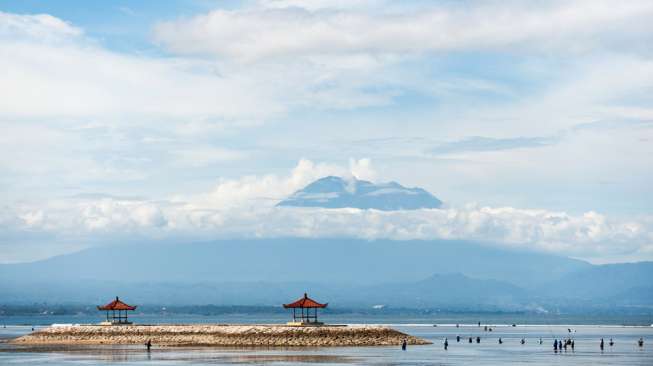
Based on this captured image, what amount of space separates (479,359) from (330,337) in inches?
800

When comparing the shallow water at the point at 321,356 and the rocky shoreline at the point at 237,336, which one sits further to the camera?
the rocky shoreline at the point at 237,336

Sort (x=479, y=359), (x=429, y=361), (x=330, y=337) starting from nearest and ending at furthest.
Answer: (x=429, y=361), (x=479, y=359), (x=330, y=337)

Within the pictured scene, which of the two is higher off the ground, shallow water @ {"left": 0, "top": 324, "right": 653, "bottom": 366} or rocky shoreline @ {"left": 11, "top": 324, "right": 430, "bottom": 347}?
rocky shoreline @ {"left": 11, "top": 324, "right": 430, "bottom": 347}

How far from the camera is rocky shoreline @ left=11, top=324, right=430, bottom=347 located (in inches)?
4097

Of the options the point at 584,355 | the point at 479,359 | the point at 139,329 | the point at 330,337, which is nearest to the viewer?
the point at 479,359

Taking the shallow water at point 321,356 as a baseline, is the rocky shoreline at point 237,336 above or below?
above

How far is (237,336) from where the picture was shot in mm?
108188

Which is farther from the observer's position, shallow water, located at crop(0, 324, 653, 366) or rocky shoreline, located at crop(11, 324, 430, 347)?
rocky shoreline, located at crop(11, 324, 430, 347)

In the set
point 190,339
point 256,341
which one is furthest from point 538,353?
point 190,339

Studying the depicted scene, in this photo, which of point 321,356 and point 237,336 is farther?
point 237,336

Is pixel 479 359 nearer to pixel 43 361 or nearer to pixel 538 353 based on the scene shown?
pixel 538 353

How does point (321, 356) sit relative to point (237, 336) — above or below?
below

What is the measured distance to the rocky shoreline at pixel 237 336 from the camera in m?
104

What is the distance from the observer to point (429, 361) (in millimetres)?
82938
